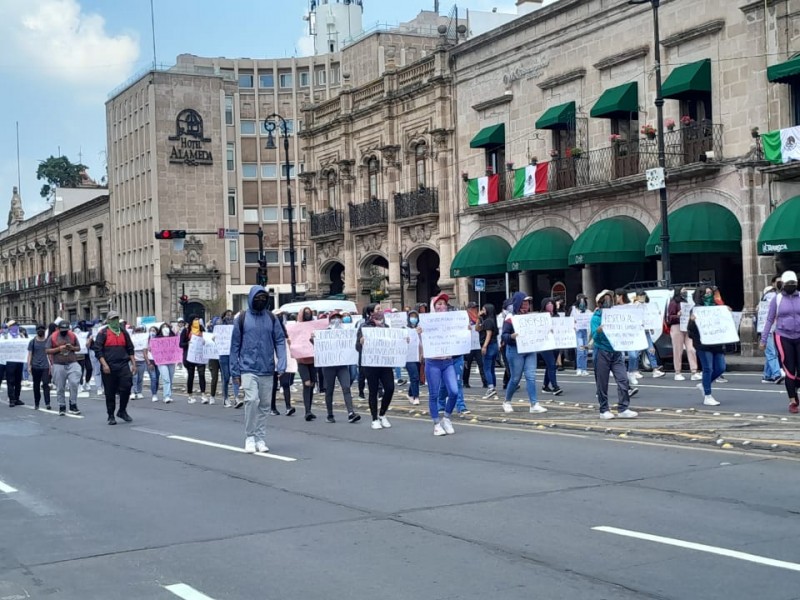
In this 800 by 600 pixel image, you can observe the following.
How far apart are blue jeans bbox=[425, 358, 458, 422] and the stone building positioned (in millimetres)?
15796

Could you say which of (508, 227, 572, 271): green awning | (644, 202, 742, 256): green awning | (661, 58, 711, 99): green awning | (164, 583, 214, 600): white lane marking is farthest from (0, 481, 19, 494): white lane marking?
(508, 227, 572, 271): green awning

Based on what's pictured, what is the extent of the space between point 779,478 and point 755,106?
20.2 meters

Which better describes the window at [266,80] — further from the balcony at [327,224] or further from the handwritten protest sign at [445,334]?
the handwritten protest sign at [445,334]

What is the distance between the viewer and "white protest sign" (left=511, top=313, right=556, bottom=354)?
16.7 metres

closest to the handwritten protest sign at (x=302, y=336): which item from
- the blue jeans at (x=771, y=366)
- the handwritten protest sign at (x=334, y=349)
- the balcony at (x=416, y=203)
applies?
the handwritten protest sign at (x=334, y=349)

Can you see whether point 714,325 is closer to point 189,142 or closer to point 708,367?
point 708,367

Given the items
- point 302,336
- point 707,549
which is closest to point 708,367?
point 302,336

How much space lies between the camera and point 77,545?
27.2 feet

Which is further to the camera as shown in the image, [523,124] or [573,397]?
[523,124]

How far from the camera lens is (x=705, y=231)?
2897 centimetres

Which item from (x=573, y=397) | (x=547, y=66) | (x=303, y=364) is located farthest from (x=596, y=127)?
(x=303, y=364)

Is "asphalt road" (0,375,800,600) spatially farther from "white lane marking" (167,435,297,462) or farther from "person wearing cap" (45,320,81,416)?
"person wearing cap" (45,320,81,416)

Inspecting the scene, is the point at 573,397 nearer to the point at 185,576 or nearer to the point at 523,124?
the point at 185,576

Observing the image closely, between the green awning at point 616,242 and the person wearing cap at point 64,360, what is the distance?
53.8ft
